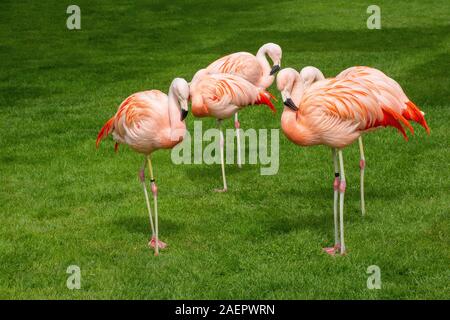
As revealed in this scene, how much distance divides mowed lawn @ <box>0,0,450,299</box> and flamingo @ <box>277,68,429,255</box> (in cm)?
71

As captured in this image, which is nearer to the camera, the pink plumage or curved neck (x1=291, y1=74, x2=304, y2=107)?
curved neck (x1=291, y1=74, x2=304, y2=107)

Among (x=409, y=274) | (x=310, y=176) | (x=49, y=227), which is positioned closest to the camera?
(x=409, y=274)

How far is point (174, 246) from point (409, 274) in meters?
2.14

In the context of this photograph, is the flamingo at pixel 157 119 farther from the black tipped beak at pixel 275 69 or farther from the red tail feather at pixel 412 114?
the black tipped beak at pixel 275 69

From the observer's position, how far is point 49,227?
8312 mm

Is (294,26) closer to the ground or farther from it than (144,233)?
farther from it

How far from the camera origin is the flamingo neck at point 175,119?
7.12m

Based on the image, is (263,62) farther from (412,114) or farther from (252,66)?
(412,114)

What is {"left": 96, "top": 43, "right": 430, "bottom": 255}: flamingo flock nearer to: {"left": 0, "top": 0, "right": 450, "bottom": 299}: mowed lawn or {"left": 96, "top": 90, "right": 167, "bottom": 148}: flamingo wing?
{"left": 96, "top": 90, "right": 167, "bottom": 148}: flamingo wing

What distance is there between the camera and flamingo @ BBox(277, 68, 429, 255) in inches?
276

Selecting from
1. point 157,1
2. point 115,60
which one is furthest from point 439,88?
point 157,1

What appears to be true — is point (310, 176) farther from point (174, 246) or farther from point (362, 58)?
point (362, 58)

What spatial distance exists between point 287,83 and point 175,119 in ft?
3.28

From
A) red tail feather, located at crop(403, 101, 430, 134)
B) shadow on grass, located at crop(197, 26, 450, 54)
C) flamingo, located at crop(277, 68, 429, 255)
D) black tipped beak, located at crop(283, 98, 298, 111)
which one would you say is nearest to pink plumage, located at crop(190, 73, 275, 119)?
flamingo, located at crop(277, 68, 429, 255)
